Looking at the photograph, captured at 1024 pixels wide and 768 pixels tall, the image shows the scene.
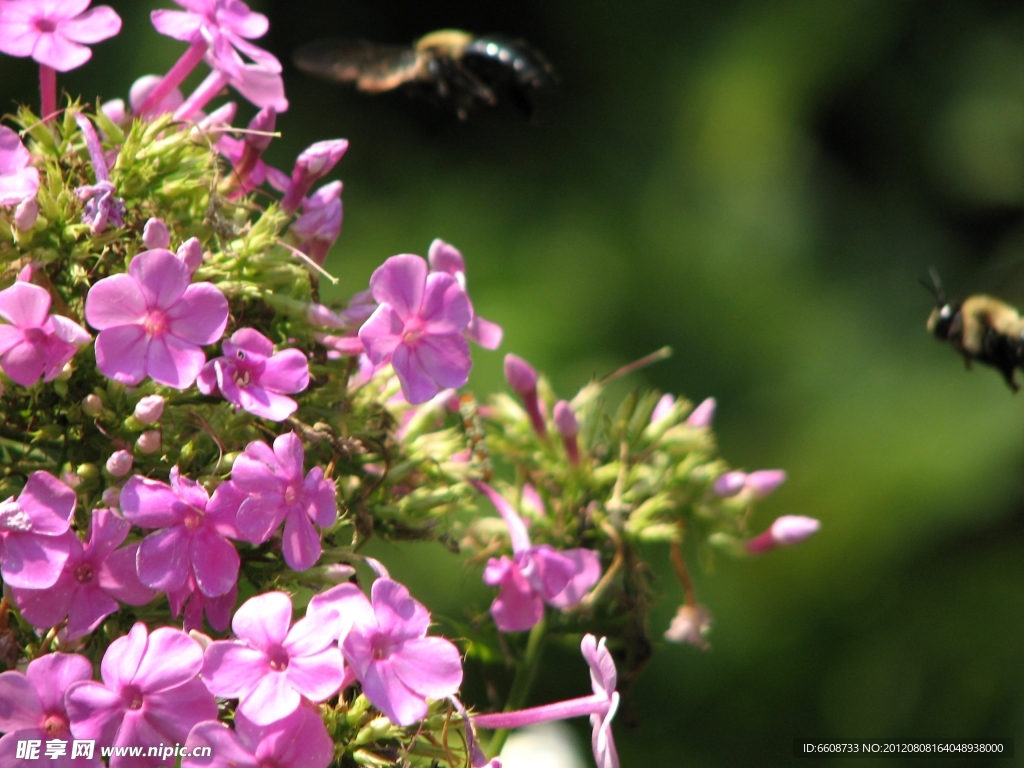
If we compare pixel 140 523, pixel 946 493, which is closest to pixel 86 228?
pixel 140 523

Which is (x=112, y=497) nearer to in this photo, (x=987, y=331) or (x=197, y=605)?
(x=197, y=605)

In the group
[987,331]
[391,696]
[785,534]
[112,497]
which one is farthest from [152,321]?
[987,331]

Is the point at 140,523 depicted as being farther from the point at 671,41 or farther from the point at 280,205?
the point at 671,41

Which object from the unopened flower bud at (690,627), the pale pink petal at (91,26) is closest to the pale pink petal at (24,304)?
the pale pink petal at (91,26)

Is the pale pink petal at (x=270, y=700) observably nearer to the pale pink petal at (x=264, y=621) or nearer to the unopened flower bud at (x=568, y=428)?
the pale pink petal at (x=264, y=621)

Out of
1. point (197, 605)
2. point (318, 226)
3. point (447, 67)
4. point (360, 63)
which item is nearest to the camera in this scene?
point (197, 605)

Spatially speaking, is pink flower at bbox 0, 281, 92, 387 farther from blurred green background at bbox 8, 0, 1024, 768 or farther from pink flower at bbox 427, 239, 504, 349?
blurred green background at bbox 8, 0, 1024, 768
